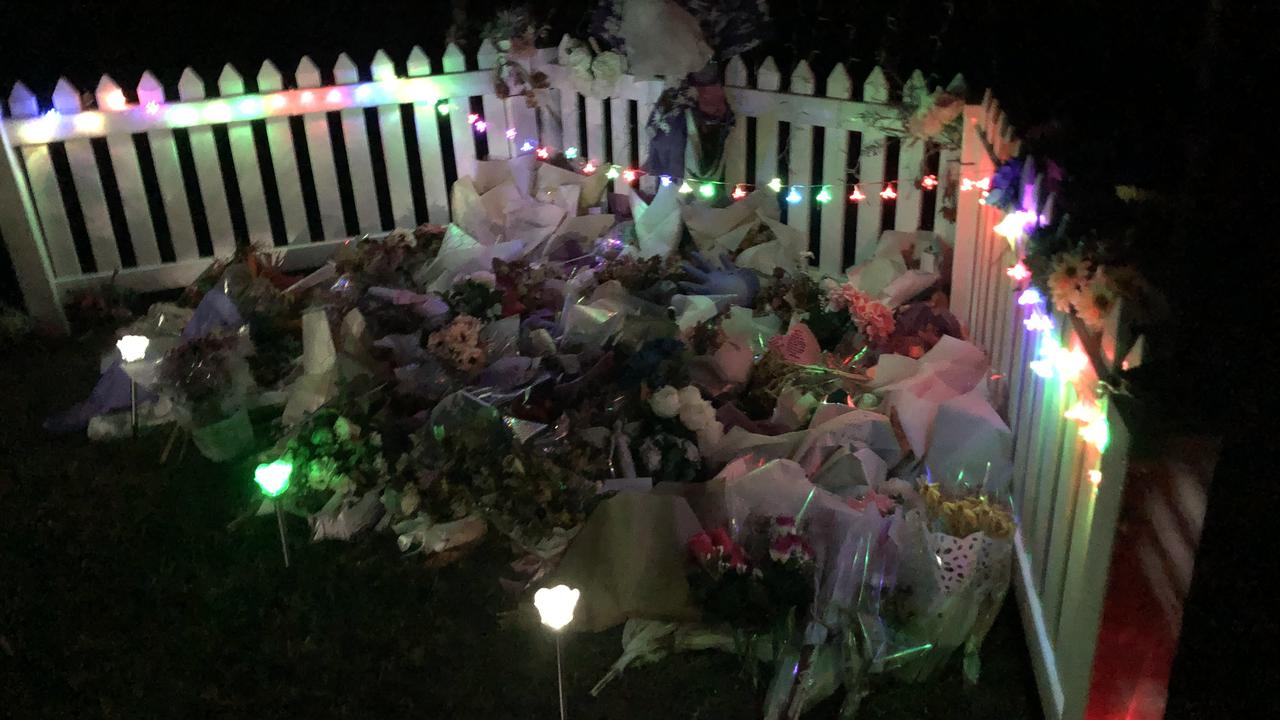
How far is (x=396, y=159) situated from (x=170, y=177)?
4.26 ft

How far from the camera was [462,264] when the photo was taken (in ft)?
16.7

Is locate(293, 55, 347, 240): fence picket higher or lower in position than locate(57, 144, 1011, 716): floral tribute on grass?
higher

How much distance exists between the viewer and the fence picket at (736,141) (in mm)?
5262

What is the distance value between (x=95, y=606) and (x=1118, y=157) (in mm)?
3159

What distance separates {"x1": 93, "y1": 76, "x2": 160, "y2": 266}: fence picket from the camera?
5430 millimetres

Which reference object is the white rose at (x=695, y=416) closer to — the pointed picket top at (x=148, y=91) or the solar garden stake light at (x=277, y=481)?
the solar garden stake light at (x=277, y=481)

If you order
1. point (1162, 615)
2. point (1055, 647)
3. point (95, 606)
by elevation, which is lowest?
point (95, 606)

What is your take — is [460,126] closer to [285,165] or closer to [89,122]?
[285,165]

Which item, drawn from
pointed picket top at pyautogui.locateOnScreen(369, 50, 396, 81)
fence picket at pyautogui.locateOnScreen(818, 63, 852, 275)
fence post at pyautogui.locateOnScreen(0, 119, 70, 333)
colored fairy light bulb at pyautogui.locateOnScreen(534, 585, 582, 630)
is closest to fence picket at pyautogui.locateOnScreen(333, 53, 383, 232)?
pointed picket top at pyautogui.locateOnScreen(369, 50, 396, 81)

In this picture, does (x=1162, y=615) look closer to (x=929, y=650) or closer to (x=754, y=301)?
(x=929, y=650)

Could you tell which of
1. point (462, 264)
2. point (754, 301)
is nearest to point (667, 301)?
point (754, 301)

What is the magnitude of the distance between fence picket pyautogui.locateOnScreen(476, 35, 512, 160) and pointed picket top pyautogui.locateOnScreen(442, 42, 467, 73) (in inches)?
4.1

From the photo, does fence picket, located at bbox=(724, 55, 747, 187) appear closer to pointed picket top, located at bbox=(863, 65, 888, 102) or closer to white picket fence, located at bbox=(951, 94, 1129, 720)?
pointed picket top, located at bbox=(863, 65, 888, 102)

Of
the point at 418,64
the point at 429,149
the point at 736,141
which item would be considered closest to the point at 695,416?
the point at 736,141
